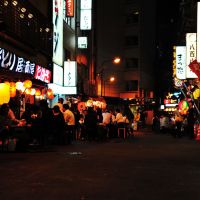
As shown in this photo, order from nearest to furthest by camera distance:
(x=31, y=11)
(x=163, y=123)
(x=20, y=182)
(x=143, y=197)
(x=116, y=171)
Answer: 1. (x=143, y=197)
2. (x=20, y=182)
3. (x=116, y=171)
4. (x=31, y=11)
5. (x=163, y=123)

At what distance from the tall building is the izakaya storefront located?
4413 cm

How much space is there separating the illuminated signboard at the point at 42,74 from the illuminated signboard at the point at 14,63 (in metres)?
0.87

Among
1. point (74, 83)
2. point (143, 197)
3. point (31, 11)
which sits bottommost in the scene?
point (143, 197)

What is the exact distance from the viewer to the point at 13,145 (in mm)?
18297

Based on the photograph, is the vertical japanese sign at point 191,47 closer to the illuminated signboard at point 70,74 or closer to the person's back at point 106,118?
the person's back at point 106,118

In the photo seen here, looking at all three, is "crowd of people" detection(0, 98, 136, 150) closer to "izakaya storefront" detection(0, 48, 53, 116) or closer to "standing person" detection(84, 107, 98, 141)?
"standing person" detection(84, 107, 98, 141)

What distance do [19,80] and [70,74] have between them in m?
14.2

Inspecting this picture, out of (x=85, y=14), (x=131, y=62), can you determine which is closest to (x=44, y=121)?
(x=85, y=14)

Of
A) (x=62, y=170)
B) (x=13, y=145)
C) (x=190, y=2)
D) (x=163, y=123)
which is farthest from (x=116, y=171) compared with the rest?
(x=190, y=2)

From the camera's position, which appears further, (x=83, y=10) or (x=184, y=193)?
Result: (x=83, y=10)

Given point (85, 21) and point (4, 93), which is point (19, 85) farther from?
point (85, 21)

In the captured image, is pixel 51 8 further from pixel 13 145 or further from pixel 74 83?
pixel 13 145

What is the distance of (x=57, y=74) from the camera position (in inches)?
1388

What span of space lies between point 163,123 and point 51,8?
51.0 feet
